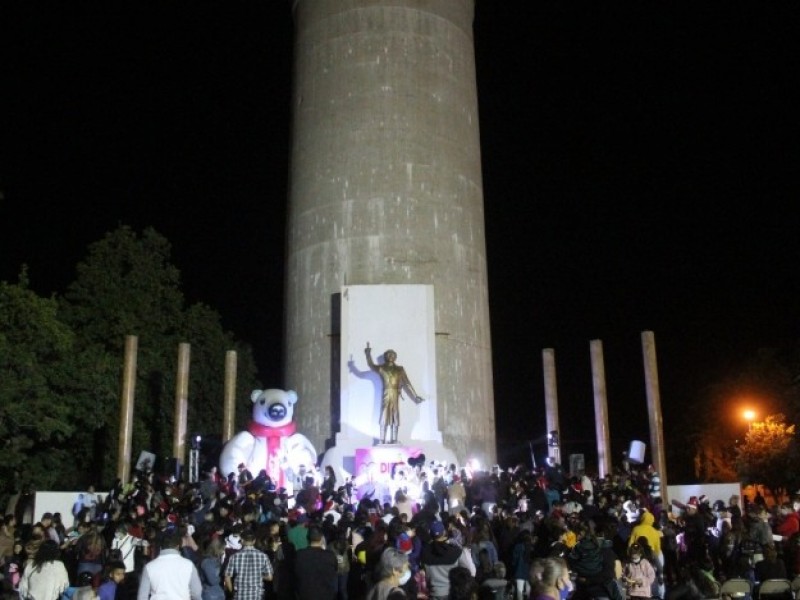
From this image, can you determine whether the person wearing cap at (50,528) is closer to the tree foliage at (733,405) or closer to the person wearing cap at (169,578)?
the person wearing cap at (169,578)

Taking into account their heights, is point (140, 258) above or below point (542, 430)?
above

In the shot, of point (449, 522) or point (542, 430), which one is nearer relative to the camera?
point (449, 522)

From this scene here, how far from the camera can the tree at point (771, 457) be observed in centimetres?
3872

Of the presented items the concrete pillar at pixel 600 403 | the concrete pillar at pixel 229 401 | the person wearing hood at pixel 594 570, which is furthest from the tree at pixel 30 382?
the person wearing hood at pixel 594 570

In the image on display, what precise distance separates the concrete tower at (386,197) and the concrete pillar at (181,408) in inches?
153

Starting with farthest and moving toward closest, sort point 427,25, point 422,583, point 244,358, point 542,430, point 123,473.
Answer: point 542,430 → point 244,358 → point 427,25 → point 123,473 → point 422,583

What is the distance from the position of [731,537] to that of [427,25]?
77.7 feet

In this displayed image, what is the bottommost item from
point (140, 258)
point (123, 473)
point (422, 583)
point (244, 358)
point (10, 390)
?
point (422, 583)

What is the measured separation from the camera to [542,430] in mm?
60344

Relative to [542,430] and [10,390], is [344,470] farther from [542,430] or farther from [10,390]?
[542,430]

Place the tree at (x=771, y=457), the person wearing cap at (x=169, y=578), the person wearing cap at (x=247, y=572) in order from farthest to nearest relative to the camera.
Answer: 1. the tree at (x=771, y=457)
2. the person wearing cap at (x=247, y=572)
3. the person wearing cap at (x=169, y=578)

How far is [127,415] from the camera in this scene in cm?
2820

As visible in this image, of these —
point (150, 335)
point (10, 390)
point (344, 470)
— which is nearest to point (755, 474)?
point (344, 470)

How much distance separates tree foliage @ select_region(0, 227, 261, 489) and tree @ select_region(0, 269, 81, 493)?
1.6 inches
